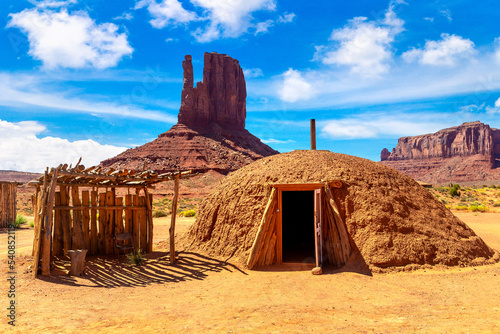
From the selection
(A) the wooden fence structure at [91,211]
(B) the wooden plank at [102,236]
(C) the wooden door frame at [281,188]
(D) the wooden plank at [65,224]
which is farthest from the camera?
(B) the wooden plank at [102,236]

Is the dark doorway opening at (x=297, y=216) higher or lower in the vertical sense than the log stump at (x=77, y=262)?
higher

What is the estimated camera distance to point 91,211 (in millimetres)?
8797

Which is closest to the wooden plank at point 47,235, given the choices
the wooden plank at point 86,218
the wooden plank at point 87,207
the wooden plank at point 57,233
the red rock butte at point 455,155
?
the wooden plank at point 87,207

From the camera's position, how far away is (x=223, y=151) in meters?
61.2

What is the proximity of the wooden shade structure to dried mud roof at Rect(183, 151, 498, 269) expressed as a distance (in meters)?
0.29

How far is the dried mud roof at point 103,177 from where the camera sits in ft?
25.3

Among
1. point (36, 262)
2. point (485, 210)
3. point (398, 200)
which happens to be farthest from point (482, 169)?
point (36, 262)

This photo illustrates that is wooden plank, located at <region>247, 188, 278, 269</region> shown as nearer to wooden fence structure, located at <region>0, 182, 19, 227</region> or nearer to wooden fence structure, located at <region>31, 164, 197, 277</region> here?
wooden fence structure, located at <region>31, 164, 197, 277</region>

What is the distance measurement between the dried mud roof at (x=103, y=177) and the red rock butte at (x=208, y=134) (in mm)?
45359

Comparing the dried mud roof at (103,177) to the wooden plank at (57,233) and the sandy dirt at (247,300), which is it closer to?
the wooden plank at (57,233)

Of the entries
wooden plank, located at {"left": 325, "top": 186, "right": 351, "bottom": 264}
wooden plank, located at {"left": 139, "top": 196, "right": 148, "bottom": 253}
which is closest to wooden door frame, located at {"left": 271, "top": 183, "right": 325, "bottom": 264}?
wooden plank, located at {"left": 325, "top": 186, "right": 351, "bottom": 264}

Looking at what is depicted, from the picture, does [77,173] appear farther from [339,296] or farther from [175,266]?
[339,296]

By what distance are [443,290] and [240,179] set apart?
537 centimetres

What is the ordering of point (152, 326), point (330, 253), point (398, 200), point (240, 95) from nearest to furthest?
point (152, 326), point (330, 253), point (398, 200), point (240, 95)
